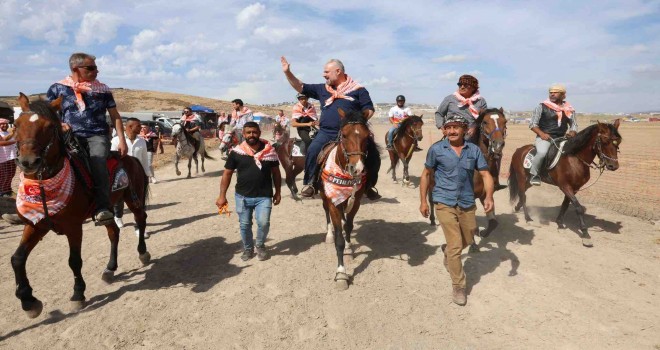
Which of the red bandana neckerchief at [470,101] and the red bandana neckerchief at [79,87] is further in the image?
the red bandana neckerchief at [470,101]

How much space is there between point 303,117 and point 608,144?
6.95m

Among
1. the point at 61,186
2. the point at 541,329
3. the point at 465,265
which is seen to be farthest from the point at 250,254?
the point at 541,329

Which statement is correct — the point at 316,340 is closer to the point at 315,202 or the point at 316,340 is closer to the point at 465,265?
the point at 465,265

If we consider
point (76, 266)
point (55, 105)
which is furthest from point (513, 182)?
point (55, 105)

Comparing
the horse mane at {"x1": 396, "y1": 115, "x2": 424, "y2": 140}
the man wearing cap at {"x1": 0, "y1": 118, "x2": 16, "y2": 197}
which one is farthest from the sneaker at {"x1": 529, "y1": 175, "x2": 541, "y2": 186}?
the man wearing cap at {"x1": 0, "y1": 118, "x2": 16, "y2": 197}

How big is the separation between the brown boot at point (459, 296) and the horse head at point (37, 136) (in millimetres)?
4983

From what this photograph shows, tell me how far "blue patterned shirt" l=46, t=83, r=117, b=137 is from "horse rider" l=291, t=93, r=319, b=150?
16.6 feet

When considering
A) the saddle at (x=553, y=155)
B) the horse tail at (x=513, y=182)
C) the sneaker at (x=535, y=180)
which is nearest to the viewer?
the saddle at (x=553, y=155)

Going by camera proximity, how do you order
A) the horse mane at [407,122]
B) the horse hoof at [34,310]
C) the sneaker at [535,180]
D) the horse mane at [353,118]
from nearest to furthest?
1. the horse hoof at [34,310]
2. the horse mane at [353,118]
3. the sneaker at [535,180]
4. the horse mane at [407,122]

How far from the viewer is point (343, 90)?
5.96 m

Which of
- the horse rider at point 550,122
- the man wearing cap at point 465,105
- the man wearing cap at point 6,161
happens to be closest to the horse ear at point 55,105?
the man wearing cap at point 465,105

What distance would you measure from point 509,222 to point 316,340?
5932 mm

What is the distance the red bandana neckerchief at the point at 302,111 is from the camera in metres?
10.3

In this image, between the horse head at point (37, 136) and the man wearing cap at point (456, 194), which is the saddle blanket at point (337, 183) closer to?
the man wearing cap at point (456, 194)
